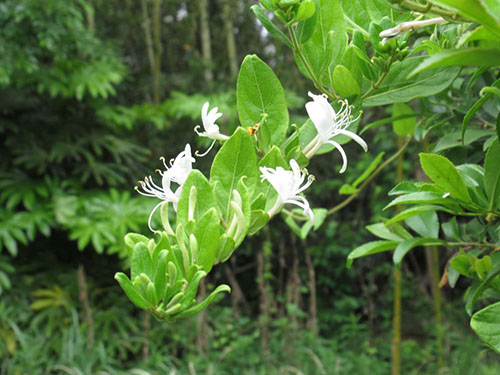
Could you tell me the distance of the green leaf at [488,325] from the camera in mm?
192

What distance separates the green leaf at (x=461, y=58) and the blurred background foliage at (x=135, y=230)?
1384mm

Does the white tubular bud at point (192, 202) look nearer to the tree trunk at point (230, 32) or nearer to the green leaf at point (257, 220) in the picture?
the green leaf at point (257, 220)

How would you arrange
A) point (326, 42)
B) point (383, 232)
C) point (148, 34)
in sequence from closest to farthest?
1. point (326, 42)
2. point (383, 232)
3. point (148, 34)

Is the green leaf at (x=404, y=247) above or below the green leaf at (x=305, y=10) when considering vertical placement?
below

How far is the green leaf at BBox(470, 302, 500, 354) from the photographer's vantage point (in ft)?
0.63

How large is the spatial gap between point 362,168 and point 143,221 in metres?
0.84

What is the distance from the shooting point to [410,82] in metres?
0.23

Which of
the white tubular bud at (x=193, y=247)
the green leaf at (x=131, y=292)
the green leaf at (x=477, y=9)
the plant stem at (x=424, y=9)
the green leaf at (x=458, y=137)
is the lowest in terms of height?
the green leaf at (x=131, y=292)

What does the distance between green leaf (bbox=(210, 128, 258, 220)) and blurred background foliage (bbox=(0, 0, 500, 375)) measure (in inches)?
52.9

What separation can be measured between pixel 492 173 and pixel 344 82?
0.08 meters

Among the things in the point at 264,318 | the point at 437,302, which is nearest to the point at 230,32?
the point at 264,318

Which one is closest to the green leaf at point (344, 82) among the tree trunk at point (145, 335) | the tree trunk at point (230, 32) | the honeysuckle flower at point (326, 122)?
the honeysuckle flower at point (326, 122)

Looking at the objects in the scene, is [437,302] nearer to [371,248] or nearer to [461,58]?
[371,248]

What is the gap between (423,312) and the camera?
212cm
